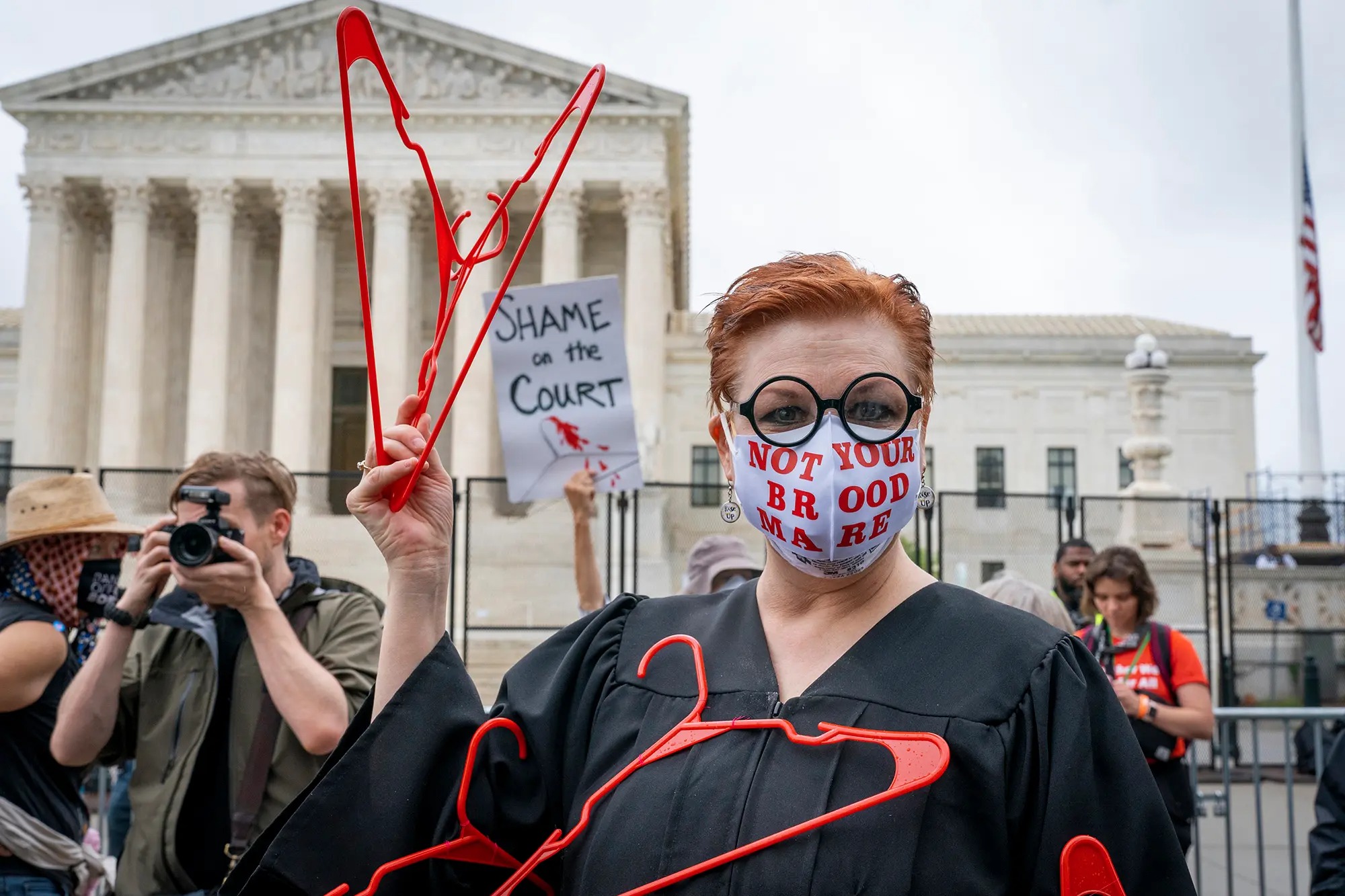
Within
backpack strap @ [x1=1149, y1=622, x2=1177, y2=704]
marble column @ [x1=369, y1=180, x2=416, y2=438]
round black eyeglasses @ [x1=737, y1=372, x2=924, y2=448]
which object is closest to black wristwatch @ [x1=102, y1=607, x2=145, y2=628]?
round black eyeglasses @ [x1=737, y1=372, x2=924, y2=448]

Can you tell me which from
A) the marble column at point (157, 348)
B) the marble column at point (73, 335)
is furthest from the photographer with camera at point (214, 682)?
the marble column at point (73, 335)

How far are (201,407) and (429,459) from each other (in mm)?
37720

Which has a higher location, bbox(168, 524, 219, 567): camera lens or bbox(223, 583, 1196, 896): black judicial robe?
bbox(168, 524, 219, 567): camera lens

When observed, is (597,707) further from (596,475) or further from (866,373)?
(596,475)

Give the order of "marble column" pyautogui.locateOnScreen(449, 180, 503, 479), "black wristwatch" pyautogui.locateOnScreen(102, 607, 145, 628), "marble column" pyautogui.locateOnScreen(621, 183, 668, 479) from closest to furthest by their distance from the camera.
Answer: "black wristwatch" pyautogui.locateOnScreen(102, 607, 145, 628) < "marble column" pyautogui.locateOnScreen(449, 180, 503, 479) < "marble column" pyautogui.locateOnScreen(621, 183, 668, 479)

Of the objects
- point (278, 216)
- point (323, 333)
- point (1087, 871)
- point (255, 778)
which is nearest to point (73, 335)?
point (278, 216)

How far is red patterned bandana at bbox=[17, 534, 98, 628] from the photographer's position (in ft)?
12.2

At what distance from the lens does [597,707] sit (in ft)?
6.80

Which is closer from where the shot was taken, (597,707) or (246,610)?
(597,707)

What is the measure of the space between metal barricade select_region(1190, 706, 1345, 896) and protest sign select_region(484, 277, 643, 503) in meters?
3.73

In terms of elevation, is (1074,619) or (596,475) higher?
(596,475)

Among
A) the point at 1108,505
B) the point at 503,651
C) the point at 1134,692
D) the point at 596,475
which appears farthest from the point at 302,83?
the point at 1134,692

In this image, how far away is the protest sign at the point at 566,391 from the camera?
698cm

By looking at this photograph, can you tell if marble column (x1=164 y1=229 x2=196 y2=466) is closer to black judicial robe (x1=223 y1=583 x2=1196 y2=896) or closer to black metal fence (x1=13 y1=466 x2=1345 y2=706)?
black metal fence (x1=13 y1=466 x2=1345 y2=706)
